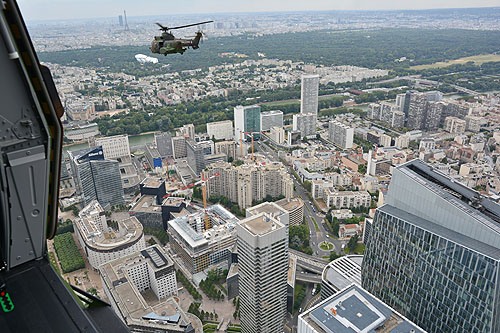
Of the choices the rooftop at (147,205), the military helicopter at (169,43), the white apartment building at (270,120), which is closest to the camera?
the military helicopter at (169,43)

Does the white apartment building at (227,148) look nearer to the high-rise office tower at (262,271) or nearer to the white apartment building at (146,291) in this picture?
the white apartment building at (146,291)

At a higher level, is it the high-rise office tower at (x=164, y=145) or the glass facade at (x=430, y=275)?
the glass facade at (x=430, y=275)

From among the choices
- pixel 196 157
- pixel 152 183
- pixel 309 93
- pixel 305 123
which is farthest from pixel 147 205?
pixel 309 93

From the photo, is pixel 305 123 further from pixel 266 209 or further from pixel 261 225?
pixel 261 225

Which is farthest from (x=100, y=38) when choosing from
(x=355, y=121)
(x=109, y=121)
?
(x=355, y=121)

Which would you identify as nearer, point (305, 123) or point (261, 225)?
point (261, 225)

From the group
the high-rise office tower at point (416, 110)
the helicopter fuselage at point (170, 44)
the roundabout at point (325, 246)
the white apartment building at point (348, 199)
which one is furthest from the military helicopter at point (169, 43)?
the high-rise office tower at point (416, 110)

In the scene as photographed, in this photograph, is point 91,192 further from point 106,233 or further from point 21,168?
point 21,168
